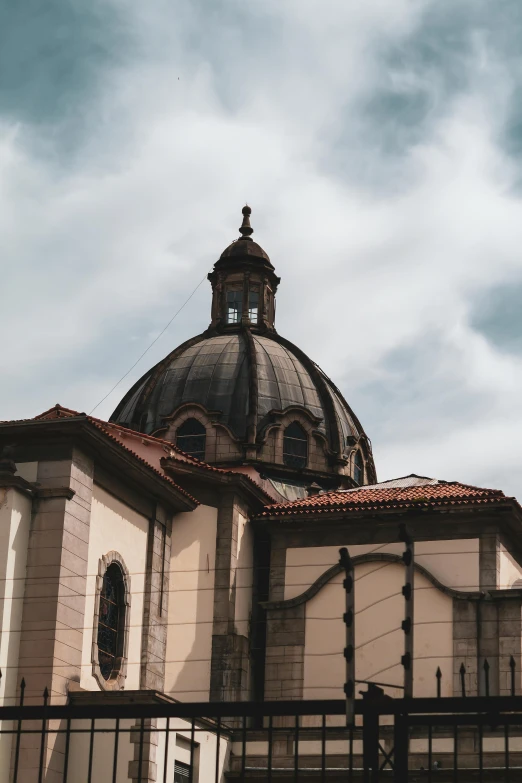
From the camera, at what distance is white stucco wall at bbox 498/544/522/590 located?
31.7 meters

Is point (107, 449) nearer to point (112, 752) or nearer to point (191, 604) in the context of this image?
point (191, 604)

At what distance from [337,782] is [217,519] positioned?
25.8ft

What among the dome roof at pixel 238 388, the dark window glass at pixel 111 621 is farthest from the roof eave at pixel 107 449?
the dome roof at pixel 238 388

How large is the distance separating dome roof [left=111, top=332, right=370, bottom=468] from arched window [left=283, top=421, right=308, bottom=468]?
25.4 inches

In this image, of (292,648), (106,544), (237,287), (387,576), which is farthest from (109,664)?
(237,287)

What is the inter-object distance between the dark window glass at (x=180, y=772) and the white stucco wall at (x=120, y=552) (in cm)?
230

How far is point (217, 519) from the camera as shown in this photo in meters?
33.1

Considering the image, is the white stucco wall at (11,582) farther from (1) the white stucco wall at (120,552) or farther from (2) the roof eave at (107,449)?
(1) the white stucco wall at (120,552)

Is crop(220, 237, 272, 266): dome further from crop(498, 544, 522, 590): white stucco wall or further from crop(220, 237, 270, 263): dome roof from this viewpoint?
crop(498, 544, 522, 590): white stucco wall

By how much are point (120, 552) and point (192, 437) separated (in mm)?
11880

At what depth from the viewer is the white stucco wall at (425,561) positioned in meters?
31.5

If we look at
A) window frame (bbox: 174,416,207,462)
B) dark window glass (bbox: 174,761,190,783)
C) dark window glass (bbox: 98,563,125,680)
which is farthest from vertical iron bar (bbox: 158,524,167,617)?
window frame (bbox: 174,416,207,462)

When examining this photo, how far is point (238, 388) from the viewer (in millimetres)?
42188

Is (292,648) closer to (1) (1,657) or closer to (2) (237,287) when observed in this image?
(1) (1,657)
